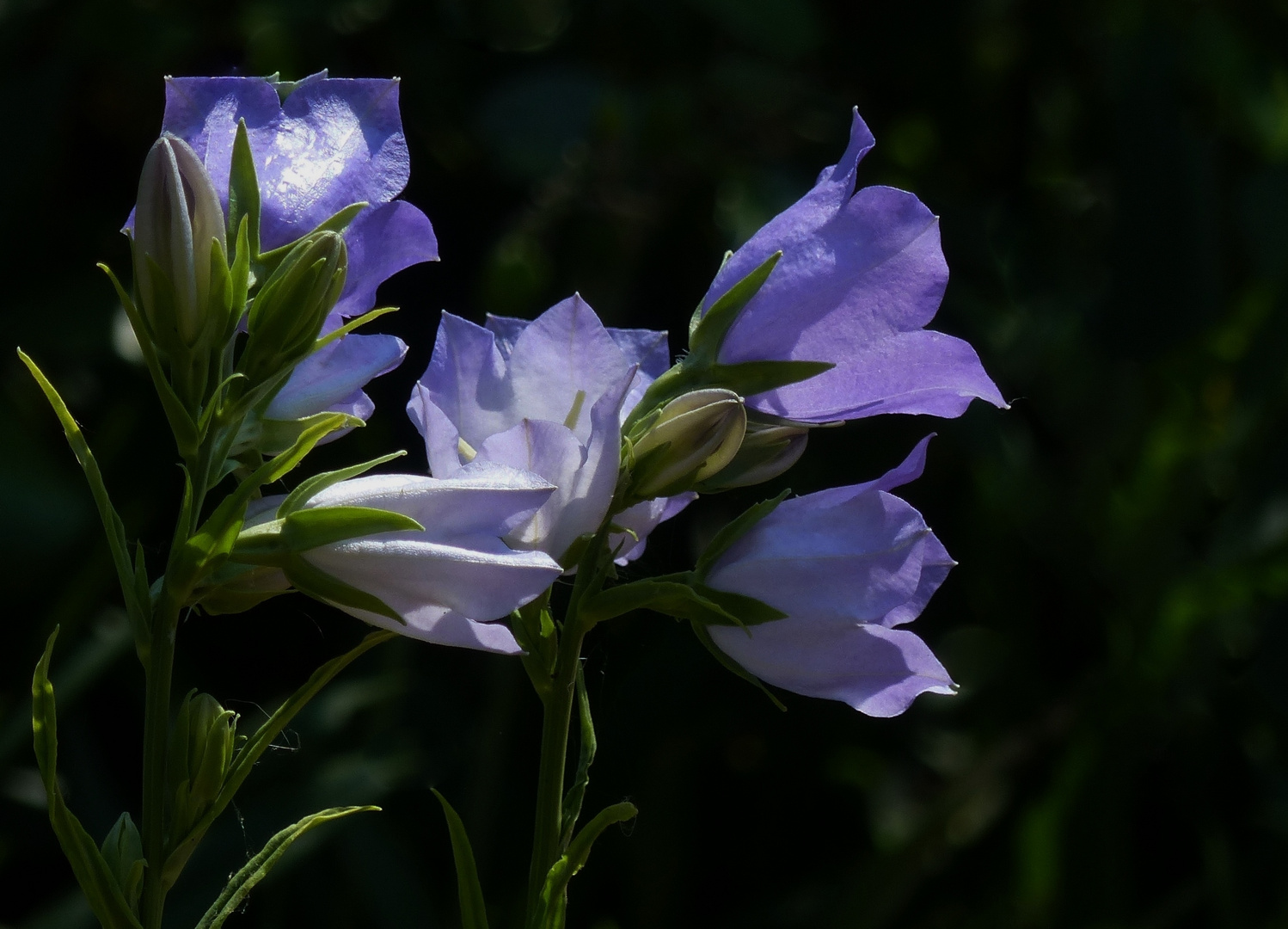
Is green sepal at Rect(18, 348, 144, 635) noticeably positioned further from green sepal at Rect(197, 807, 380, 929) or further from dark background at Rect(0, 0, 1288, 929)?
dark background at Rect(0, 0, 1288, 929)

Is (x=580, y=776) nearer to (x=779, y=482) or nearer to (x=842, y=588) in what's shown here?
(x=842, y=588)

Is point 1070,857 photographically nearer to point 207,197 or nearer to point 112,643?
point 112,643

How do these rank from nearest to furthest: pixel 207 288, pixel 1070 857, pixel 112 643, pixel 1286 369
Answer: pixel 207 288 < pixel 112 643 < pixel 1070 857 < pixel 1286 369

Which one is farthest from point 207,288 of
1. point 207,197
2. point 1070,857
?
point 1070,857

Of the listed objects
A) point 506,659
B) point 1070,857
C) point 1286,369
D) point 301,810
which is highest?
point 1286,369

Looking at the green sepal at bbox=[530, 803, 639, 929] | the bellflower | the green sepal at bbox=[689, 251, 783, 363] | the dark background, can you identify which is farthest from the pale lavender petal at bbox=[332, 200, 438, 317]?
the dark background

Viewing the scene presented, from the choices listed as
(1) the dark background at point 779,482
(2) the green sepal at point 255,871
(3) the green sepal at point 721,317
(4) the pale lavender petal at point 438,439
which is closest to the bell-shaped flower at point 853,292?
(3) the green sepal at point 721,317
